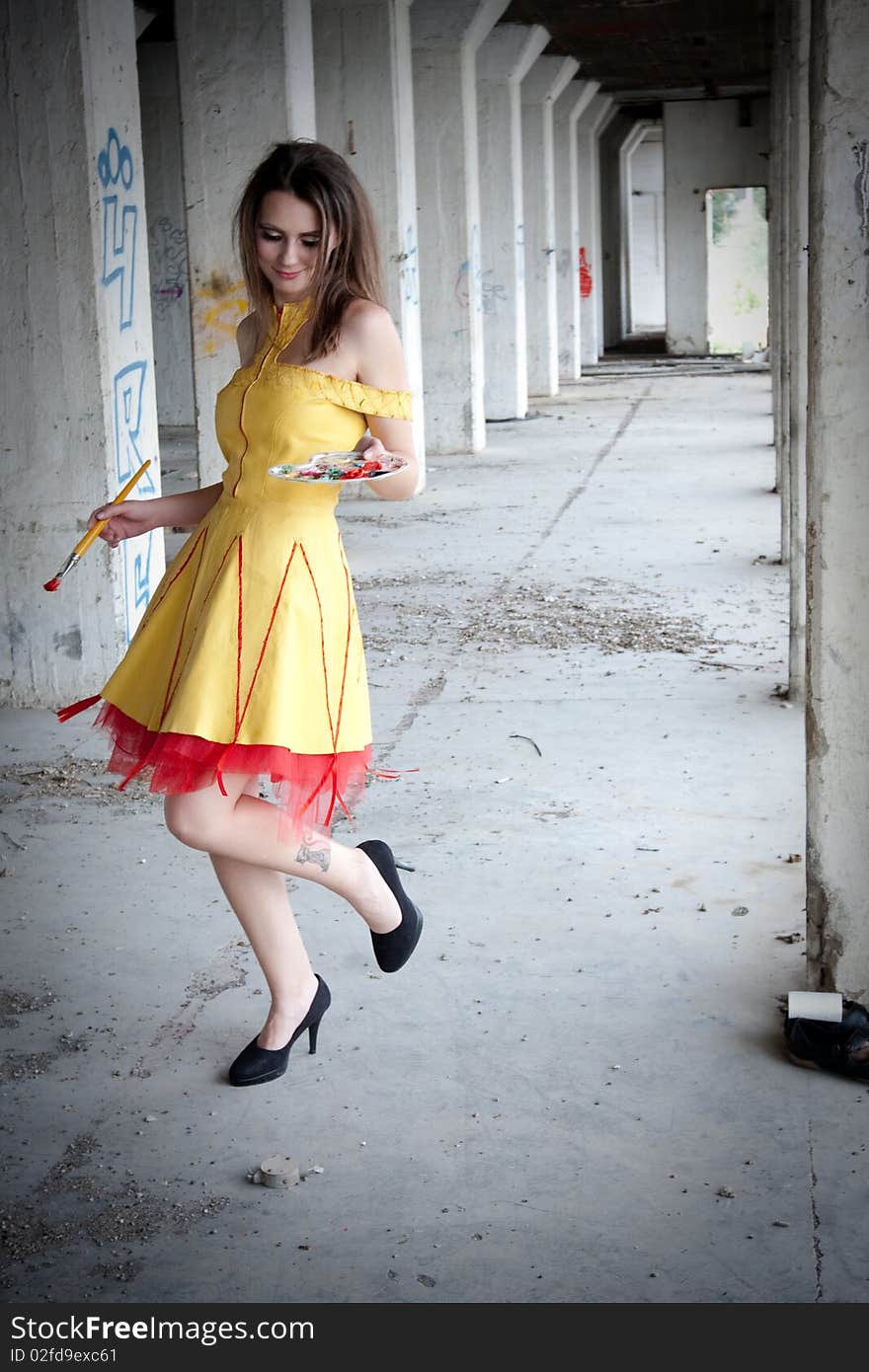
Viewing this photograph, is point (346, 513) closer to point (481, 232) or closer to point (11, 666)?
point (11, 666)

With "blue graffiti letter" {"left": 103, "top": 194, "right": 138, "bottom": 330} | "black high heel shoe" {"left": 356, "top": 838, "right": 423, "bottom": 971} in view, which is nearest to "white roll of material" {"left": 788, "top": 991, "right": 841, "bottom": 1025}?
"black high heel shoe" {"left": 356, "top": 838, "right": 423, "bottom": 971}

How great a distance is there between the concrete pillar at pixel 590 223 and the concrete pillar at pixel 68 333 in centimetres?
2450

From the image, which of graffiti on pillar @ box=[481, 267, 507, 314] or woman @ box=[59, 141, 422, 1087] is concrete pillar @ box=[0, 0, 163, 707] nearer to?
woman @ box=[59, 141, 422, 1087]

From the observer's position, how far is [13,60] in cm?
596

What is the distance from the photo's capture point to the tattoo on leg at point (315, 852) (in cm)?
305

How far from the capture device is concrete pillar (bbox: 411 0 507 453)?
1491 centimetres

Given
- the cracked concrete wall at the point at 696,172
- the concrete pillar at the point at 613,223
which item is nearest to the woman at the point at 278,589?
the cracked concrete wall at the point at 696,172

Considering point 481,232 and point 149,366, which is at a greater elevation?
point 481,232

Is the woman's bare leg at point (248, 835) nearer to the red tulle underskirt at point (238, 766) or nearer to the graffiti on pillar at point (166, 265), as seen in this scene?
the red tulle underskirt at point (238, 766)

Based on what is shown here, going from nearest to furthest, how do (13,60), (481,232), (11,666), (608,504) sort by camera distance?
(13,60), (11,666), (608,504), (481,232)

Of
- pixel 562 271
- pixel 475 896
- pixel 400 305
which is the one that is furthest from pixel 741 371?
pixel 475 896

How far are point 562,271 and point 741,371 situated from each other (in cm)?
350

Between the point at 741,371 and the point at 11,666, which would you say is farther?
the point at 741,371

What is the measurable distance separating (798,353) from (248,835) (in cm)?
387
